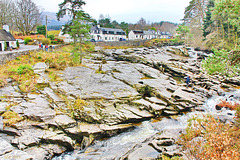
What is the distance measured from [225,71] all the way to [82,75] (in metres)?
17.1

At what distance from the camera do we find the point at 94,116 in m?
13.6

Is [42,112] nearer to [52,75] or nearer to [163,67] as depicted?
[52,75]

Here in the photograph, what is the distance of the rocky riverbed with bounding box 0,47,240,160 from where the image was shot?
1055 centimetres

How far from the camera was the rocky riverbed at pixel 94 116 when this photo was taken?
10.6m

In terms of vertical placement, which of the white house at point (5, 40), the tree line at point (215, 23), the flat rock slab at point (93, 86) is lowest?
the flat rock slab at point (93, 86)

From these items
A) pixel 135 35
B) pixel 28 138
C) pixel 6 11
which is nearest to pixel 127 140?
pixel 28 138

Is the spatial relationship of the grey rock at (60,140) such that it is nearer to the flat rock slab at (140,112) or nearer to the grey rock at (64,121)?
the grey rock at (64,121)

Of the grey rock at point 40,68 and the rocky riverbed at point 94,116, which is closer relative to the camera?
the rocky riverbed at point 94,116

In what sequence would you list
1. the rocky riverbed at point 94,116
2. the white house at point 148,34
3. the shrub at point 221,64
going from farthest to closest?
the white house at point 148,34 → the shrub at point 221,64 → the rocky riverbed at point 94,116

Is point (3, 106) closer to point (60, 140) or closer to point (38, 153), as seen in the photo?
point (38, 153)

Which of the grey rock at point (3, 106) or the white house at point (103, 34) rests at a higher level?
the white house at point (103, 34)

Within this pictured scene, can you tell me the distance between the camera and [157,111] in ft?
51.1

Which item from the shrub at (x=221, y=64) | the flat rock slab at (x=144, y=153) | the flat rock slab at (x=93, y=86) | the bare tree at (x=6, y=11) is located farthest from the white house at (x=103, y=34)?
the flat rock slab at (x=144, y=153)

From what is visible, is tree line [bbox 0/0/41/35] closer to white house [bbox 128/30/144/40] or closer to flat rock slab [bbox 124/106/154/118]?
white house [bbox 128/30/144/40]
